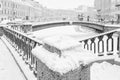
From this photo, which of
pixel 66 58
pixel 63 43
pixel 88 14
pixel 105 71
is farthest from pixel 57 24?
pixel 88 14

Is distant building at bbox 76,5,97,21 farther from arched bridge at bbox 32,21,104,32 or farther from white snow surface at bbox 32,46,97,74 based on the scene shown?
white snow surface at bbox 32,46,97,74

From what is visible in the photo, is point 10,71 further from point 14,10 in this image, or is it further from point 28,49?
point 14,10

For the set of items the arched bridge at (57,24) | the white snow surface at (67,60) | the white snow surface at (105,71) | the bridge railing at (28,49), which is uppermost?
the arched bridge at (57,24)

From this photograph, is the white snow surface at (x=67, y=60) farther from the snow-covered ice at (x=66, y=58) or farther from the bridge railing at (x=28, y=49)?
the bridge railing at (x=28, y=49)

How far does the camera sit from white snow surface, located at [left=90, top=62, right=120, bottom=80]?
5157mm

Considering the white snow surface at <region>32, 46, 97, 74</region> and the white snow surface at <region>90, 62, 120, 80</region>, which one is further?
the white snow surface at <region>90, 62, 120, 80</region>

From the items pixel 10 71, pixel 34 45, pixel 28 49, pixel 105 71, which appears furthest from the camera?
pixel 105 71

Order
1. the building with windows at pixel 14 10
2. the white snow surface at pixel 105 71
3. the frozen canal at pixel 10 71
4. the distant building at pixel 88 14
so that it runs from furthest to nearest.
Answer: the building with windows at pixel 14 10, the distant building at pixel 88 14, the white snow surface at pixel 105 71, the frozen canal at pixel 10 71

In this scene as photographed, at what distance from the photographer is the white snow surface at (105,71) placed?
16.9 feet

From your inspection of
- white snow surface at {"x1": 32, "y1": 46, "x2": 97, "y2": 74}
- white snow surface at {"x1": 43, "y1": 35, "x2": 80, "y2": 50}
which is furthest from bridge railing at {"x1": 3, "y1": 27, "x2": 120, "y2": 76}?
white snow surface at {"x1": 32, "y1": 46, "x2": 97, "y2": 74}

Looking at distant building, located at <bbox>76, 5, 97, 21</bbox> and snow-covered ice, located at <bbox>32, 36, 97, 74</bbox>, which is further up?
distant building, located at <bbox>76, 5, 97, 21</bbox>

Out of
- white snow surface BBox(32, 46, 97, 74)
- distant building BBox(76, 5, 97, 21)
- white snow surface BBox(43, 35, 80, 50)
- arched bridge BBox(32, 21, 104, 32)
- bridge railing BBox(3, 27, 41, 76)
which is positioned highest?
distant building BBox(76, 5, 97, 21)

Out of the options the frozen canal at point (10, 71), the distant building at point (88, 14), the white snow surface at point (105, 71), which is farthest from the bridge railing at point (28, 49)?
the distant building at point (88, 14)

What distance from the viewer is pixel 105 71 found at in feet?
18.7
